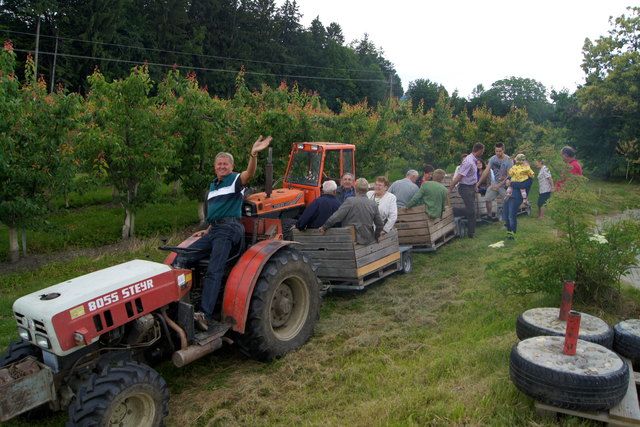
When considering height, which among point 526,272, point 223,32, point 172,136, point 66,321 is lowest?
point 66,321

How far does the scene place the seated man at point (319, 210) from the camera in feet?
24.3

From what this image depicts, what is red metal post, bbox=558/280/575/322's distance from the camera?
4254 mm

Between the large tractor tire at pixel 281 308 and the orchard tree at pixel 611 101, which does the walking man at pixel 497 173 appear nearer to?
the large tractor tire at pixel 281 308

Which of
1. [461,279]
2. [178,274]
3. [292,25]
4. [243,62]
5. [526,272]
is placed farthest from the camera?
[292,25]

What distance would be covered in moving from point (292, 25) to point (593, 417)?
228 feet

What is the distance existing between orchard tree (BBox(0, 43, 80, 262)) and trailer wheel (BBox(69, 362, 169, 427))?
6.21m

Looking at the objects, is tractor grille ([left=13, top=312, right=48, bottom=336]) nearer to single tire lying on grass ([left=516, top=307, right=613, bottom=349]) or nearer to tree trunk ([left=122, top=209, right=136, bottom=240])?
single tire lying on grass ([left=516, top=307, right=613, bottom=349])

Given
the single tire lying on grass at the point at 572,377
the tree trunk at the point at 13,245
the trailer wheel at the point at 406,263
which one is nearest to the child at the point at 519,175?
the trailer wheel at the point at 406,263

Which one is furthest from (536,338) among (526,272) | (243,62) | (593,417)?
(243,62)

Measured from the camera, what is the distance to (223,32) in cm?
5500

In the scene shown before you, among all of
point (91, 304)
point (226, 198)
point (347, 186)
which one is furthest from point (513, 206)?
point (91, 304)

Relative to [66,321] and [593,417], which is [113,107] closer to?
[66,321]

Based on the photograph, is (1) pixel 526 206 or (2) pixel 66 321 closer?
(2) pixel 66 321

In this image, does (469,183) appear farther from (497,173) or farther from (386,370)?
(386,370)
